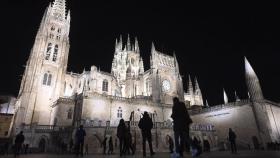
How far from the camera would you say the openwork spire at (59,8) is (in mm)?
53141

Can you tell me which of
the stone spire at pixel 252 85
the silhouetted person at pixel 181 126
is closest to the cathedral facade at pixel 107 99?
the stone spire at pixel 252 85

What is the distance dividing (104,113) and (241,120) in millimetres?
20675

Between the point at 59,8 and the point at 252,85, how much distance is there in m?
49.6

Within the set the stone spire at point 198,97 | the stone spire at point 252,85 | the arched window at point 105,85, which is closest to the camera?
the stone spire at point 252,85

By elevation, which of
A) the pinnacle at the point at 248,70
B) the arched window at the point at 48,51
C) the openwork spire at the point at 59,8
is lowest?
the pinnacle at the point at 248,70

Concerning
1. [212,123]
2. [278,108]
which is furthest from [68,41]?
[278,108]

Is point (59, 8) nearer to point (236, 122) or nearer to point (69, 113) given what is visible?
point (69, 113)

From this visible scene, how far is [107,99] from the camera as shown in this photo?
3256 centimetres

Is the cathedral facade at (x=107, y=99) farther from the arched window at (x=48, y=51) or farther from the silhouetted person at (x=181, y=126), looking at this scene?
the silhouetted person at (x=181, y=126)

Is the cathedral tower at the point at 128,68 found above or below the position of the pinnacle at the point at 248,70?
above

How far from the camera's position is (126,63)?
58656 millimetres

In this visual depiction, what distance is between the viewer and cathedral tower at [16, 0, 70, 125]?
124 feet

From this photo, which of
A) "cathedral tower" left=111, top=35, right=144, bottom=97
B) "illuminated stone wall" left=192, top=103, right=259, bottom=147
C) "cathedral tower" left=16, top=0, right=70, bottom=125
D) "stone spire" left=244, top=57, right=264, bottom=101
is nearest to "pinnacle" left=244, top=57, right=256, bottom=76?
"stone spire" left=244, top=57, right=264, bottom=101

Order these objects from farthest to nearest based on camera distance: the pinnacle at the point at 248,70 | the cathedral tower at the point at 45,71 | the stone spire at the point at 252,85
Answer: the cathedral tower at the point at 45,71 < the pinnacle at the point at 248,70 < the stone spire at the point at 252,85
